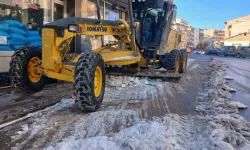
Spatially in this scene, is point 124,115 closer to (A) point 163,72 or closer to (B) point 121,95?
(B) point 121,95

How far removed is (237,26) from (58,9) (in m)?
74.3

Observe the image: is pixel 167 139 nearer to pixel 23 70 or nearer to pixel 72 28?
pixel 72 28

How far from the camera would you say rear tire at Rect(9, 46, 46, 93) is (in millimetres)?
5434

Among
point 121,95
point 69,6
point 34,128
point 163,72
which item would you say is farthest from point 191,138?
point 69,6

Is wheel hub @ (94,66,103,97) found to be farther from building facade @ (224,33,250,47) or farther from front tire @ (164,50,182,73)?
building facade @ (224,33,250,47)

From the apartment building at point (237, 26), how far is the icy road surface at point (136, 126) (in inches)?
2866

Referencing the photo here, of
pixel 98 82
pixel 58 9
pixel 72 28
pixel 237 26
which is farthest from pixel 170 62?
pixel 237 26

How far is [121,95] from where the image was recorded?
6578 mm

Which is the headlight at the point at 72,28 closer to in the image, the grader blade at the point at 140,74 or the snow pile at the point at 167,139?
the snow pile at the point at 167,139

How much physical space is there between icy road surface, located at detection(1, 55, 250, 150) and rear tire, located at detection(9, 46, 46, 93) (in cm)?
81

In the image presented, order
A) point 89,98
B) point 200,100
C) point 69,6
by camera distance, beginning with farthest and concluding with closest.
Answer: point 69,6 < point 200,100 < point 89,98

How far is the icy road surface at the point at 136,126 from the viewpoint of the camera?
347cm

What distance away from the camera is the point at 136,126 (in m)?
4.06

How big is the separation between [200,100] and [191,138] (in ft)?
8.90
